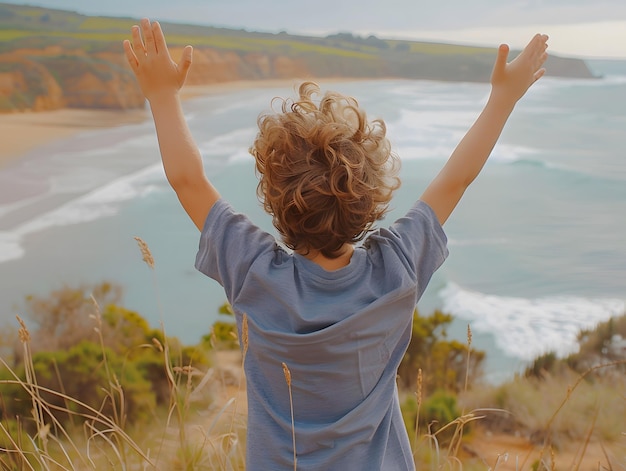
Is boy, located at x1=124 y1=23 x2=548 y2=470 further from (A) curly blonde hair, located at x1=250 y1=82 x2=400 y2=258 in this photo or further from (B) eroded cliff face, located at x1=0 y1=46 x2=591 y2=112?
(B) eroded cliff face, located at x1=0 y1=46 x2=591 y2=112

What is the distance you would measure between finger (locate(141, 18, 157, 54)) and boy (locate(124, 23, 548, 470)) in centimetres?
2

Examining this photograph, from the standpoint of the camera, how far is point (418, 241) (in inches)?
35.7

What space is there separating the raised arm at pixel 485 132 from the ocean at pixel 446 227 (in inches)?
99.2

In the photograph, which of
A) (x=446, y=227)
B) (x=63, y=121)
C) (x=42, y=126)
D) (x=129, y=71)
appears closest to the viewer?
(x=42, y=126)

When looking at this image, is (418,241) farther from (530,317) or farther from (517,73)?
A: (530,317)

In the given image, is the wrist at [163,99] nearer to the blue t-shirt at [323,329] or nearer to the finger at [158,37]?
the finger at [158,37]

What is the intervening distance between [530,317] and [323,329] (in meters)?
3.46

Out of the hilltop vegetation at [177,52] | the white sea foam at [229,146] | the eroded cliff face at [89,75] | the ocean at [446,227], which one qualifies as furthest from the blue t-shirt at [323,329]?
the white sea foam at [229,146]

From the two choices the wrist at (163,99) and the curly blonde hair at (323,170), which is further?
the wrist at (163,99)

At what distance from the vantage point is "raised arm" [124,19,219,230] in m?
0.94

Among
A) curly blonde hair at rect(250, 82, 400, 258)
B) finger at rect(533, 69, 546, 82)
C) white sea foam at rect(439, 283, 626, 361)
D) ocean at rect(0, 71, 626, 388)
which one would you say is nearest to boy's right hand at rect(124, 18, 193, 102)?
curly blonde hair at rect(250, 82, 400, 258)

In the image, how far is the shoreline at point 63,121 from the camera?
15.4 ft

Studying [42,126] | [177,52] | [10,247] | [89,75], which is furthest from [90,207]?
[177,52]

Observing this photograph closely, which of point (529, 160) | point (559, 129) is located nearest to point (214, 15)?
point (529, 160)
